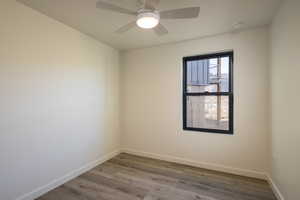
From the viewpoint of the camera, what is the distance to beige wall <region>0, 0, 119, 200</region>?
178 cm

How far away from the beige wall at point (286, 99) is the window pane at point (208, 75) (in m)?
0.74

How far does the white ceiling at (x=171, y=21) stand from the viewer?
1895mm

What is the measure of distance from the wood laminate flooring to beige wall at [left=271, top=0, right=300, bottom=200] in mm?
517

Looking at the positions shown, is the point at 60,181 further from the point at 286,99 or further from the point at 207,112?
the point at 286,99

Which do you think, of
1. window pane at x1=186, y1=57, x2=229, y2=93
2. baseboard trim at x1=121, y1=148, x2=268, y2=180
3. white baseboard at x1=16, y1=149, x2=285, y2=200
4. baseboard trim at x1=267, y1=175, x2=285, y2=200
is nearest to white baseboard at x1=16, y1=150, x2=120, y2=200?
white baseboard at x1=16, y1=149, x2=285, y2=200

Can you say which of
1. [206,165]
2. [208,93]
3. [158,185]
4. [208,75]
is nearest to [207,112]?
[208,93]

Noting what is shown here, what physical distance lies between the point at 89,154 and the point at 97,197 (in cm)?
98

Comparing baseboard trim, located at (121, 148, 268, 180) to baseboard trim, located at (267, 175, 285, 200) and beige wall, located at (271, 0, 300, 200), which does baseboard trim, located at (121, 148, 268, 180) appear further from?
beige wall, located at (271, 0, 300, 200)

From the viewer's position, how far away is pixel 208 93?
2.92 meters

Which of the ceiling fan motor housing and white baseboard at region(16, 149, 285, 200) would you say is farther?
white baseboard at region(16, 149, 285, 200)

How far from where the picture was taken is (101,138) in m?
3.21

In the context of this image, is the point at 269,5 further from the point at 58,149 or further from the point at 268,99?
the point at 58,149

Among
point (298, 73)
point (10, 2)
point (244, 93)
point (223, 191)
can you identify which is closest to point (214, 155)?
point (223, 191)

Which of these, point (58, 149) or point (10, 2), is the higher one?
point (10, 2)
